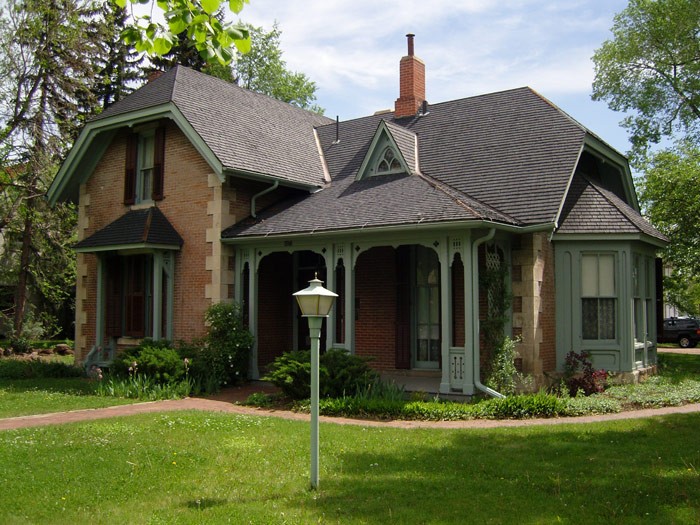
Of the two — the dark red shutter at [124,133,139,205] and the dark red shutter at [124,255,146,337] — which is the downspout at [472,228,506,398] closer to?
the dark red shutter at [124,255,146,337]

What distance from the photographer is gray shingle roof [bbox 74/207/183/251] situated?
16.6 metres

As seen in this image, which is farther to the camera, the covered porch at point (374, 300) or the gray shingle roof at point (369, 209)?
the covered porch at point (374, 300)

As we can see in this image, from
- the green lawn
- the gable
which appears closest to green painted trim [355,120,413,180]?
the gable

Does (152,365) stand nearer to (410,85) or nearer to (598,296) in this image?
(598,296)

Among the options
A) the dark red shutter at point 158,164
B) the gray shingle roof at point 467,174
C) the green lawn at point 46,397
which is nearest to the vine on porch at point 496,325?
the gray shingle roof at point 467,174

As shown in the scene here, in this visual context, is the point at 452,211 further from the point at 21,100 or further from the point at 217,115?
the point at 21,100

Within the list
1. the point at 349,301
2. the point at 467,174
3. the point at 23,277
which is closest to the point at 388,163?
the point at 467,174

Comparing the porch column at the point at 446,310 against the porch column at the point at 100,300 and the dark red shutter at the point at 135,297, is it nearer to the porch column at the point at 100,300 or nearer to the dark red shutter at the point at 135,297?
the dark red shutter at the point at 135,297

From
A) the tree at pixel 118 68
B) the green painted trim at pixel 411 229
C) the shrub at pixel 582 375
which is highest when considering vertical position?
the tree at pixel 118 68

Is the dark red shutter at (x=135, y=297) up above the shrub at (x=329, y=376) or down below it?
above

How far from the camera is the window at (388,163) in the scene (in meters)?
16.7

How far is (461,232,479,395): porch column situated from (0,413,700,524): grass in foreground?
105 inches

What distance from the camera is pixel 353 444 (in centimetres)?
946

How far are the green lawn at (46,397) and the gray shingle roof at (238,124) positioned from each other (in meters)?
5.65
